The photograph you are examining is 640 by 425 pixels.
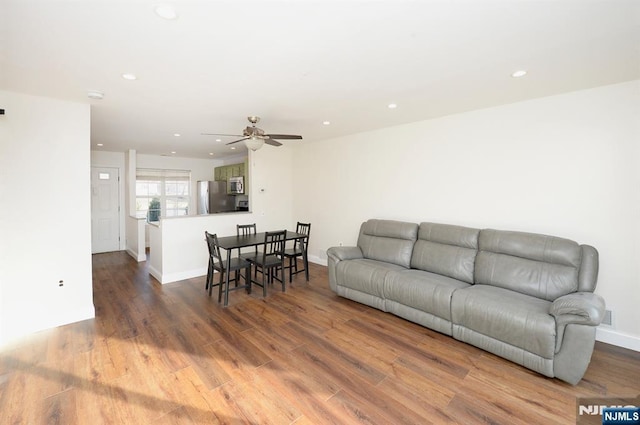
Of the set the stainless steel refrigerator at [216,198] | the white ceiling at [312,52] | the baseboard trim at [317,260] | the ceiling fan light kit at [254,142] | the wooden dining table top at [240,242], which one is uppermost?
the white ceiling at [312,52]

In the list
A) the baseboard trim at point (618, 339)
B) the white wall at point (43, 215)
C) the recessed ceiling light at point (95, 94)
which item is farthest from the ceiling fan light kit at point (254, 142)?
the baseboard trim at point (618, 339)

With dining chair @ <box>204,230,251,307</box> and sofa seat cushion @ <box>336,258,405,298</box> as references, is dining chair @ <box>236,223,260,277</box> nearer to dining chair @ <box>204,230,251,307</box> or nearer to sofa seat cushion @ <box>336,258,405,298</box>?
dining chair @ <box>204,230,251,307</box>

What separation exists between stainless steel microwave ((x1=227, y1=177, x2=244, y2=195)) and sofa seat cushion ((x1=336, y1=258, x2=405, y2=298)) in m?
3.87

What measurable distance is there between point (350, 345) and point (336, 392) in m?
0.67

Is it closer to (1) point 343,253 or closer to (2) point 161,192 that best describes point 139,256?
(2) point 161,192

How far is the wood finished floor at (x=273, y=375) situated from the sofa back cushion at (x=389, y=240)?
872mm

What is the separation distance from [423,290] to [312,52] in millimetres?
2572

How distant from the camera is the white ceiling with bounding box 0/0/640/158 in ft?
5.32

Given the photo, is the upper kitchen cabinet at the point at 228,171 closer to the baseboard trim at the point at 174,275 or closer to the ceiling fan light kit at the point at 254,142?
the baseboard trim at the point at 174,275

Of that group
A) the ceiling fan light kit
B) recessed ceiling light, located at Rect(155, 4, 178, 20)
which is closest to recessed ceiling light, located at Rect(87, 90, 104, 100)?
the ceiling fan light kit

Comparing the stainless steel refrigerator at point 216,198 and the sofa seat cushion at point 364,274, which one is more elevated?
the stainless steel refrigerator at point 216,198

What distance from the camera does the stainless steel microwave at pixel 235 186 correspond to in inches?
266

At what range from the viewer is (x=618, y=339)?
106 inches

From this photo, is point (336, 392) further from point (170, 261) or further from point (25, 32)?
point (170, 261)
